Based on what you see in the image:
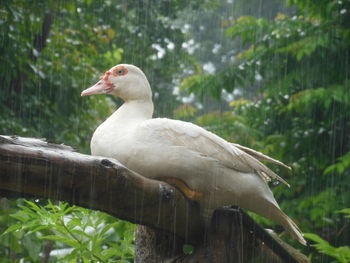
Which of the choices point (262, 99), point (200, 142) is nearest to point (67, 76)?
point (262, 99)

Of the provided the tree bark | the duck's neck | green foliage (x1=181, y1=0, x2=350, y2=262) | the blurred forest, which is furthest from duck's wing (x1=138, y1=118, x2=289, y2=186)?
green foliage (x1=181, y1=0, x2=350, y2=262)

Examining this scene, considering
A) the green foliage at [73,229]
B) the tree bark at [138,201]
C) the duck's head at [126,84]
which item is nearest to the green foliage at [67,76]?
the green foliage at [73,229]

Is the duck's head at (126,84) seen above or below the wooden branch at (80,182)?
above

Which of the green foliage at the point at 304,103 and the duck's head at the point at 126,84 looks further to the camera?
the green foliage at the point at 304,103

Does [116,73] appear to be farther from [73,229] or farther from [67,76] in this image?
[67,76]

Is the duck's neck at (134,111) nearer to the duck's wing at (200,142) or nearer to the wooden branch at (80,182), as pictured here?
the duck's wing at (200,142)

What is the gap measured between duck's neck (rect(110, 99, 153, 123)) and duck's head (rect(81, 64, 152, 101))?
0.03 m

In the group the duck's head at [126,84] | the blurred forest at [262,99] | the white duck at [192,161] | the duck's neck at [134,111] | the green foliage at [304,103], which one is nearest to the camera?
the white duck at [192,161]

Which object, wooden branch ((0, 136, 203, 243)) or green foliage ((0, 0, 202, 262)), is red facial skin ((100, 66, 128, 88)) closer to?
wooden branch ((0, 136, 203, 243))

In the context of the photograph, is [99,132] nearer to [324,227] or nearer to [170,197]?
[170,197]

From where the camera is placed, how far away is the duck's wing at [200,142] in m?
2.25

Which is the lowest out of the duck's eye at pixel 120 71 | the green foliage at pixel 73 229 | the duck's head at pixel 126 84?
the green foliage at pixel 73 229

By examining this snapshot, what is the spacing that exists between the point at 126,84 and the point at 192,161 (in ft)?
2.10

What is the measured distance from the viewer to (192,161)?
2207 millimetres
